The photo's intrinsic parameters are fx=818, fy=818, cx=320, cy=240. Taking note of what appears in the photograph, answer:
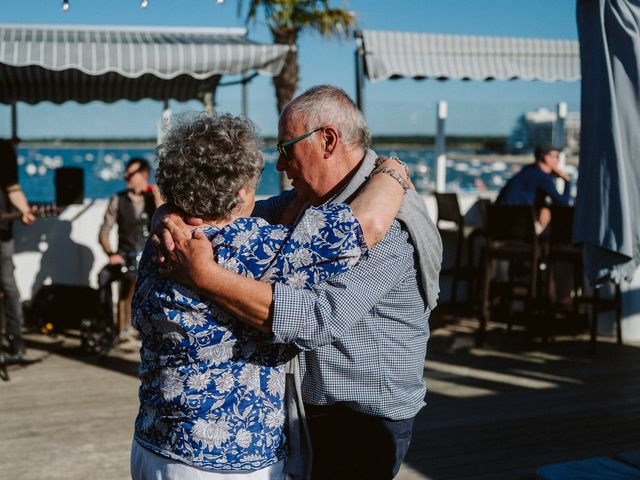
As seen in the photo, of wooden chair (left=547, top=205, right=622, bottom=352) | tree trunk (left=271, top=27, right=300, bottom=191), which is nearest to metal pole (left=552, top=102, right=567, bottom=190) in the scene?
tree trunk (left=271, top=27, right=300, bottom=191)

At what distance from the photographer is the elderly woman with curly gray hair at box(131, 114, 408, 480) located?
5.69 ft

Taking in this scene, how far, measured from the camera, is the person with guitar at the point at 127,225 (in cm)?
671

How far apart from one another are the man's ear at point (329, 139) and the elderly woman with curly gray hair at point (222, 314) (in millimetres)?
210

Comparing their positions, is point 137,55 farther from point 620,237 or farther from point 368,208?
point 368,208

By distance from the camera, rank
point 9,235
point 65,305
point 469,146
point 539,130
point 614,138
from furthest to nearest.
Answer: point 469,146
point 539,130
point 65,305
point 9,235
point 614,138

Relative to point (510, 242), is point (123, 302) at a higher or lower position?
lower

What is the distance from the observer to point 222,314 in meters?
1.74

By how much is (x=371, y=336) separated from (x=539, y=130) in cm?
1036

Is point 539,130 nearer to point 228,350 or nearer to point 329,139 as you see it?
point 329,139

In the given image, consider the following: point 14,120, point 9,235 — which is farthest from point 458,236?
point 14,120

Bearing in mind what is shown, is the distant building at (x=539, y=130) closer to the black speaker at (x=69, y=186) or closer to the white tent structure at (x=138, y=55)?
the white tent structure at (x=138, y=55)

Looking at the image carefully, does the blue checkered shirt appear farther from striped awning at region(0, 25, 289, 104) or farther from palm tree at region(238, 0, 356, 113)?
palm tree at region(238, 0, 356, 113)

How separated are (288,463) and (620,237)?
253 centimetres

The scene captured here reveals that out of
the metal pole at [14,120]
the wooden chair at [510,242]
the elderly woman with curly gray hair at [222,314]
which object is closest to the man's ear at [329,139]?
the elderly woman with curly gray hair at [222,314]
